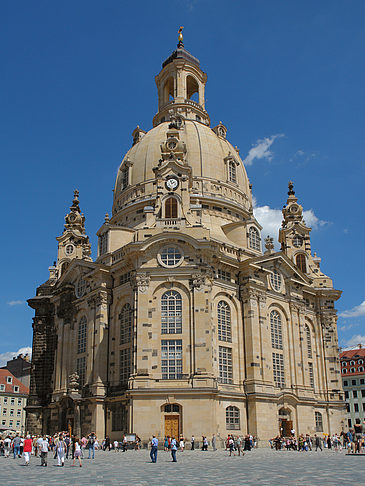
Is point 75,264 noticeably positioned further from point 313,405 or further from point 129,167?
point 313,405

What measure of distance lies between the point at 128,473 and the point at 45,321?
1915 inches

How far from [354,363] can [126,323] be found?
58.4 meters

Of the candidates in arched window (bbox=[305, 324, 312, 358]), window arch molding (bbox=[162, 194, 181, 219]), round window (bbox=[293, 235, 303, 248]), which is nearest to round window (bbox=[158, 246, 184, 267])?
window arch molding (bbox=[162, 194, 181, 219])

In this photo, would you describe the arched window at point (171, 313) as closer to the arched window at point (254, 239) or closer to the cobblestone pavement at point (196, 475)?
the arched window at point (254, 239)

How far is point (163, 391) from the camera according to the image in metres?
47.3

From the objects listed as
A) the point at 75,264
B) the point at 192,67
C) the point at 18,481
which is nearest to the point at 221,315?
the point at 75,264

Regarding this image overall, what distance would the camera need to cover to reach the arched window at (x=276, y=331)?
58.2 meters

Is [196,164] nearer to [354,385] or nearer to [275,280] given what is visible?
[275,280]

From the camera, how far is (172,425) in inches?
1848

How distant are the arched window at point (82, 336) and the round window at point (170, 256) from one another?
14.1m

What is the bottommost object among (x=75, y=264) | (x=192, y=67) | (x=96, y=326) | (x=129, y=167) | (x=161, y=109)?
(x=96, y=326)

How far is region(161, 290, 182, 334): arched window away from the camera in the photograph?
165ft

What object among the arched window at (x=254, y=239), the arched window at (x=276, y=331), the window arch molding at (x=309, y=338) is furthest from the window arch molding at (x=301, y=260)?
the arched window at (x=276, y=331)

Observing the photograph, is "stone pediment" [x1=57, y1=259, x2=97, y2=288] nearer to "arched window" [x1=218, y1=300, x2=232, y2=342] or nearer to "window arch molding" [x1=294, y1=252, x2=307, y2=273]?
"arched window" [x1=218, y1=300, x2=232, y2=342]
